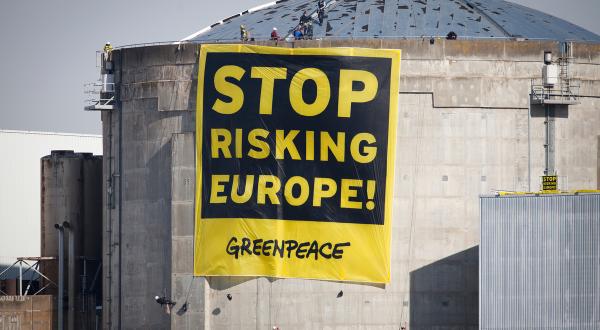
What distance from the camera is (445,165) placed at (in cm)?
10619

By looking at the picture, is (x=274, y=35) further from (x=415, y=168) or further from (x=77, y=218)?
(x=77, y=218)

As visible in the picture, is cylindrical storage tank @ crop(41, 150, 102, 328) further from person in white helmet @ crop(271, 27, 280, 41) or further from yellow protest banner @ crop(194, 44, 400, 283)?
person in white helmet @ crop(271, 27, 280, 41)

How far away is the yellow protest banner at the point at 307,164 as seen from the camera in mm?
104188

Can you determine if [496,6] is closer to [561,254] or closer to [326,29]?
[326,29]

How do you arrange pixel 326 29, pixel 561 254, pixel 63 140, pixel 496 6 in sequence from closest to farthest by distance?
pixel 561 254, pixel 326 29, pixel 496 6, pixel 63 140

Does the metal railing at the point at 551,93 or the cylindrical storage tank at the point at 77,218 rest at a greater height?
the metal railing at the point at 551,93

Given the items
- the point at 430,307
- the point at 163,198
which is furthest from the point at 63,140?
the point at 430,307

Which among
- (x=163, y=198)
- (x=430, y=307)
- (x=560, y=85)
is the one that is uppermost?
(x=560, y=85)

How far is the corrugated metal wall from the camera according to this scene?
317 ft

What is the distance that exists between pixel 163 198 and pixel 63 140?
59026 mm

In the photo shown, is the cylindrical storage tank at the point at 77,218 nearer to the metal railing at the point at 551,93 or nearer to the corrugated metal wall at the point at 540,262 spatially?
the metal railing at the point at 551,93

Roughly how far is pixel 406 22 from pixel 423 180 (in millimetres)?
12477

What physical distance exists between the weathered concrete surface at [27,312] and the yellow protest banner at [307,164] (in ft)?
59.3

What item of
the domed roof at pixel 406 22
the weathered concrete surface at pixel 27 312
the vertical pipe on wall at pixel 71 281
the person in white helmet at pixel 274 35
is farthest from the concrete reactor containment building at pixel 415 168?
the weathered concrete surface at pixel 27 312
